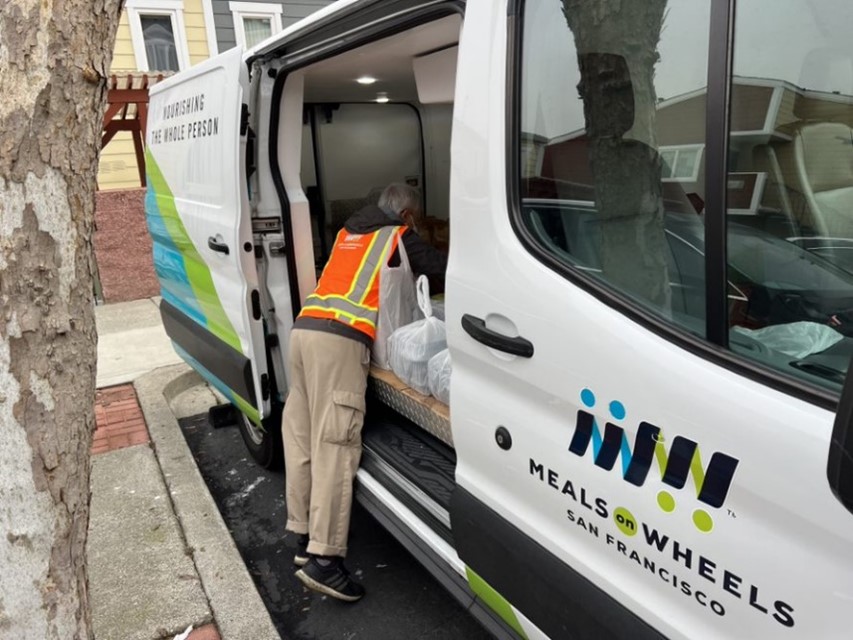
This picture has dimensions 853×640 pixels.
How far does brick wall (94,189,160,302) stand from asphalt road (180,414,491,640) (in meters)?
4.51

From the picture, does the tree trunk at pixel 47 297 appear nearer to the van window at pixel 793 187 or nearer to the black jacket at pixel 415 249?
the van window at pixel 793 187

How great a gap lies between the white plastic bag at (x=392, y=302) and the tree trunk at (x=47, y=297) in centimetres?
157

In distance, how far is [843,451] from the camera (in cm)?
92

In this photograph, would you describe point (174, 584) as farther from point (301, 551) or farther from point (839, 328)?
point (839, 328)

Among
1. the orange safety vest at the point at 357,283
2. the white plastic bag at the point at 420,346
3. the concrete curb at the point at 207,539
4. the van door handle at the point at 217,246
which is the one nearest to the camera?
the concrete curb at the point at 207,539

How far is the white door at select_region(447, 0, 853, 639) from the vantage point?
3.83ft

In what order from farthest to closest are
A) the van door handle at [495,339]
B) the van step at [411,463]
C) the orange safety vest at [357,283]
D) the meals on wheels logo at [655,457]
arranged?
1. the orange safety vest at [357,283]
2. the van step at [411,463]
3. the van door handle at [495,339]
4. the meals on wheels logo at [655,457]

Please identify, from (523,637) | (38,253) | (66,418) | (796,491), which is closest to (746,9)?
(796,491)

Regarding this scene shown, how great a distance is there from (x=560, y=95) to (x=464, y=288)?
541mm

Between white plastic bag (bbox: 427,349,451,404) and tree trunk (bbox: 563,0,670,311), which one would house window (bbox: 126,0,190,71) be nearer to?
white plastic bag (bbox: 427,349,451,404)

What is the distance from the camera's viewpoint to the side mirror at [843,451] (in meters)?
0.89

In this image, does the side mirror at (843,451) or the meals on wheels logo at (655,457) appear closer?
the side mirror at (843,451)

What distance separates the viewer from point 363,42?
7.59ft

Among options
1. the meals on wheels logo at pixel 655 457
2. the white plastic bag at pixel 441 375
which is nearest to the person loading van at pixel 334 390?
the white plastic bag at pixel 441 375
